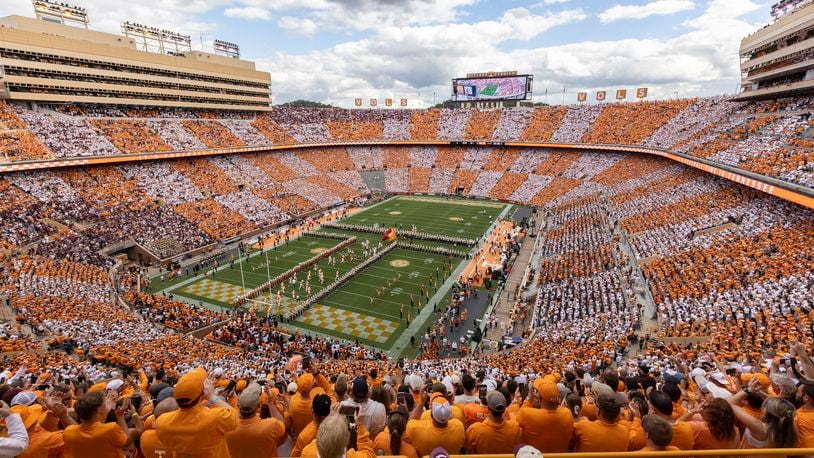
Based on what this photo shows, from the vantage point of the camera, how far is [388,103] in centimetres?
7856

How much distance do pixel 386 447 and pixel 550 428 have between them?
1687 millimetres

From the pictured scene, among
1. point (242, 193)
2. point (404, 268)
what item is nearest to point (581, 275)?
point (404, 268)

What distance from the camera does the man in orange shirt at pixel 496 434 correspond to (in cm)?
409

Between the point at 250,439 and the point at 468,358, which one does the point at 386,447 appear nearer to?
the point at 250,439

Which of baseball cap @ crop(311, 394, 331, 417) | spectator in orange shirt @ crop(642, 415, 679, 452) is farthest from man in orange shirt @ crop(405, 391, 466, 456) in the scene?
spectator in orange shirt @ crop(642, 415, 679, 452)

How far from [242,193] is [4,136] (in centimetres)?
1932

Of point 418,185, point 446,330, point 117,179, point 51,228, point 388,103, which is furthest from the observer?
point 388,103

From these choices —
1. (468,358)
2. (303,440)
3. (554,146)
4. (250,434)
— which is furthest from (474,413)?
(554,146)

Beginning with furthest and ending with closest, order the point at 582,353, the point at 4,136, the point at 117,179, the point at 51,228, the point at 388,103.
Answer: the point at 388,103 → the point at 117,179 → the point at 4,136 → the point at 51,228 → the point at 582,353

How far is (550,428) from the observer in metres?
4.12

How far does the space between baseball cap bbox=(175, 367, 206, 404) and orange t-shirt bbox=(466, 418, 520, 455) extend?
2691 millimetres

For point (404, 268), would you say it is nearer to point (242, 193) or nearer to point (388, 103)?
point (242, 193)

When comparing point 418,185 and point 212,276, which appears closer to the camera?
point 212,276

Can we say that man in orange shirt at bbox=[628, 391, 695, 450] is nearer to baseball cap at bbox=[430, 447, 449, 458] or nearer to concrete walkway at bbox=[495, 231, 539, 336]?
baseball cap at bbox=[430, 447, 449, 458]
